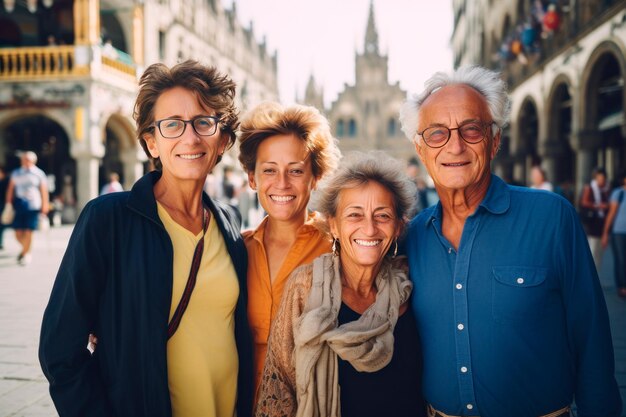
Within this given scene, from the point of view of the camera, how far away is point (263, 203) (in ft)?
8.70

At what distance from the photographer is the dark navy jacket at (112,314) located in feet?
6.01

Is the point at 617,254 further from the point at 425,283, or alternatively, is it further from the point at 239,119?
the point at 239,119

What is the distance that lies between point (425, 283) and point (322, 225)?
0.66 metres

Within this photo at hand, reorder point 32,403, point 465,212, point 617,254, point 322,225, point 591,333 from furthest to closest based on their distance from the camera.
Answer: point 617,254 → point 32,403 → point 322,225 → point 465,212 → point 591,333

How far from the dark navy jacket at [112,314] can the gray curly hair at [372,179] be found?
860 mm

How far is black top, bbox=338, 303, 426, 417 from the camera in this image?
6.92 feet

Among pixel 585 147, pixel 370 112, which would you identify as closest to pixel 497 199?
pixel 585 147

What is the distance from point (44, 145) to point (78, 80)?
4416 mm

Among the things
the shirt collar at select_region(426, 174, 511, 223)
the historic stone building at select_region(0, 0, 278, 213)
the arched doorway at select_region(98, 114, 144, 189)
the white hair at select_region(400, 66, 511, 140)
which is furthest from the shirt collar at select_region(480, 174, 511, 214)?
the arched doorway at select_region(98, 114, 144, 189)

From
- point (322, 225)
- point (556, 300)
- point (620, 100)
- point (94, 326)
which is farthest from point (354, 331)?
point (620, 100)

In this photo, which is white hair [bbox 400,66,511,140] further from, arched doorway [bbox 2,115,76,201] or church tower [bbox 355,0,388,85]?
church tower [bbox 355,0,388,85]

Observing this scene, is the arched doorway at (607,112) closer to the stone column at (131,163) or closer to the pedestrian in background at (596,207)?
the pedestrian in background at (596,207)

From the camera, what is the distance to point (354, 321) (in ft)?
7.06

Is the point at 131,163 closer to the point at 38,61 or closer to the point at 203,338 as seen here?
the point at 38,61
